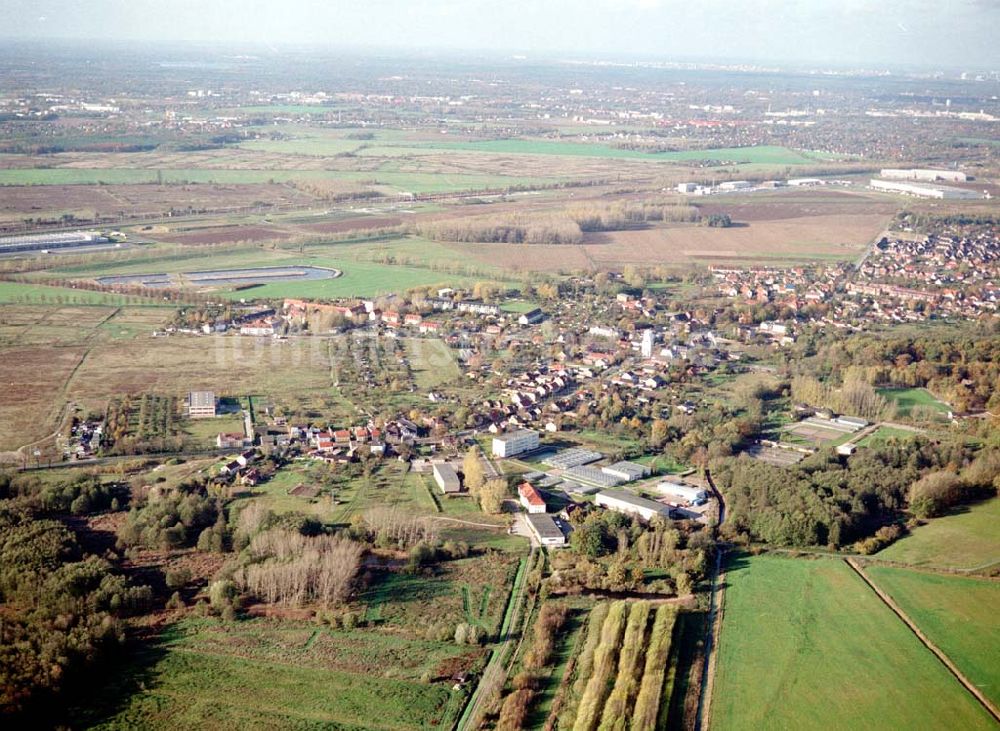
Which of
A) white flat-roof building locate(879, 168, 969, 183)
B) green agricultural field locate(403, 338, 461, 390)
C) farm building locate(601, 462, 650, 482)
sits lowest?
farm building locate(601, 462, 650, 482)

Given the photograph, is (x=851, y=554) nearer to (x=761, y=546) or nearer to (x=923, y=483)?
(x=761, y=546)

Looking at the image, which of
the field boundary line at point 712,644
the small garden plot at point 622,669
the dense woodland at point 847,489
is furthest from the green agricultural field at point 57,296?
the small garden plot at point 622,669

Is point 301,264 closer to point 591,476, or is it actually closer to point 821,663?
point 591,476

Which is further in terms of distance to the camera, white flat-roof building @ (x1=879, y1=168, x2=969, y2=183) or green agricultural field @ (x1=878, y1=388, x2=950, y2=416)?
white flat-roof building @ (x1=879, y1=168, x2=969, y2=183)

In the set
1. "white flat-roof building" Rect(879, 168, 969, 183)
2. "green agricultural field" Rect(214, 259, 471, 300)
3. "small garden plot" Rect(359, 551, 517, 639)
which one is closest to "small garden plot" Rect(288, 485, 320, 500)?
"small garden plot" Rect(359, 551, 517, 639)

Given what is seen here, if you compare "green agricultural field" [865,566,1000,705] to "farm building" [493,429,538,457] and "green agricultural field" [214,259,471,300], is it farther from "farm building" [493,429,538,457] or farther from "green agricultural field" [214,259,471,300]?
"green agricultural field" [214,259,471,300]

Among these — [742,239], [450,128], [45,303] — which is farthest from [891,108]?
[45,303]

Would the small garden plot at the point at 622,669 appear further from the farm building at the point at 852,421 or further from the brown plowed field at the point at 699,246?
the brown plowed field at the point at 699,246
